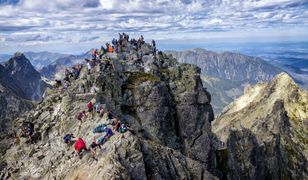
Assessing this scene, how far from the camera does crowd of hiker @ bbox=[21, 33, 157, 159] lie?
51.6m

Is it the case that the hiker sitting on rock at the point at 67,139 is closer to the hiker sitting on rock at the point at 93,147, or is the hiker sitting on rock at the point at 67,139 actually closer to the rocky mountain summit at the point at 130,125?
the rocky mountain summit at the point at 130,125

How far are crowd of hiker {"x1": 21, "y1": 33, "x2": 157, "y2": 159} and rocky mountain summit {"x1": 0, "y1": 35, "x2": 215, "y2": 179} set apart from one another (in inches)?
35.1

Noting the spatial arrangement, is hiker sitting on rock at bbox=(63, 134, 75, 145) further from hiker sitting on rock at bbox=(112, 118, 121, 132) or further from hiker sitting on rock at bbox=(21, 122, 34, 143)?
hiker sitting on rock at bbox=(21, 122, 34, 143)

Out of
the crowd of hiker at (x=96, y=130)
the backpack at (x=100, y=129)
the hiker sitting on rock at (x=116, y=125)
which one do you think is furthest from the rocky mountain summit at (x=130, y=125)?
the hiker sitting on rock at (x=116, y=125)

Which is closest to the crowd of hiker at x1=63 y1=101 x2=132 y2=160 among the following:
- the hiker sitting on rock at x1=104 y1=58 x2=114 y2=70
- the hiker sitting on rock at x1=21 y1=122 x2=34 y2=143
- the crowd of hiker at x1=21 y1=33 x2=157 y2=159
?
the crowd of hiker at x1=21 y1=33 x2=157 y2=159

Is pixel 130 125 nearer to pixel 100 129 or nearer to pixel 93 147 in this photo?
pixel 100 129

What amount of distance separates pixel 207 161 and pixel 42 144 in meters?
46.2

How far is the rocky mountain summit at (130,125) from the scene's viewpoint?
163 feet

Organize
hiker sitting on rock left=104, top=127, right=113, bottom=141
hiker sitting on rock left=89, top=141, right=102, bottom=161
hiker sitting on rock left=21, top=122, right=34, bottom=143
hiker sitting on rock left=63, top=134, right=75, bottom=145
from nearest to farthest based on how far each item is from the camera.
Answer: hiker sitting on rock left=89, top=141, right=102, bottom=161 → hiker sitting on rock left=104, top=127, right=113, bottom=141 → hiker sitting on rock left=63, top=134, right=75, bottom=145 → hiker sitting on rock left=21, top=122, right=34, bottom=143

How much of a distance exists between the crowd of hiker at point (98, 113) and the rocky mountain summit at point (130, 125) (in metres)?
0.89

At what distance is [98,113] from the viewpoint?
6356 centimetres

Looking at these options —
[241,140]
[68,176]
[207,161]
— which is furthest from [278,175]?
[68,176]

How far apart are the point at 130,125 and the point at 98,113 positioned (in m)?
15.4

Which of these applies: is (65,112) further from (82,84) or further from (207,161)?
(207,161)
